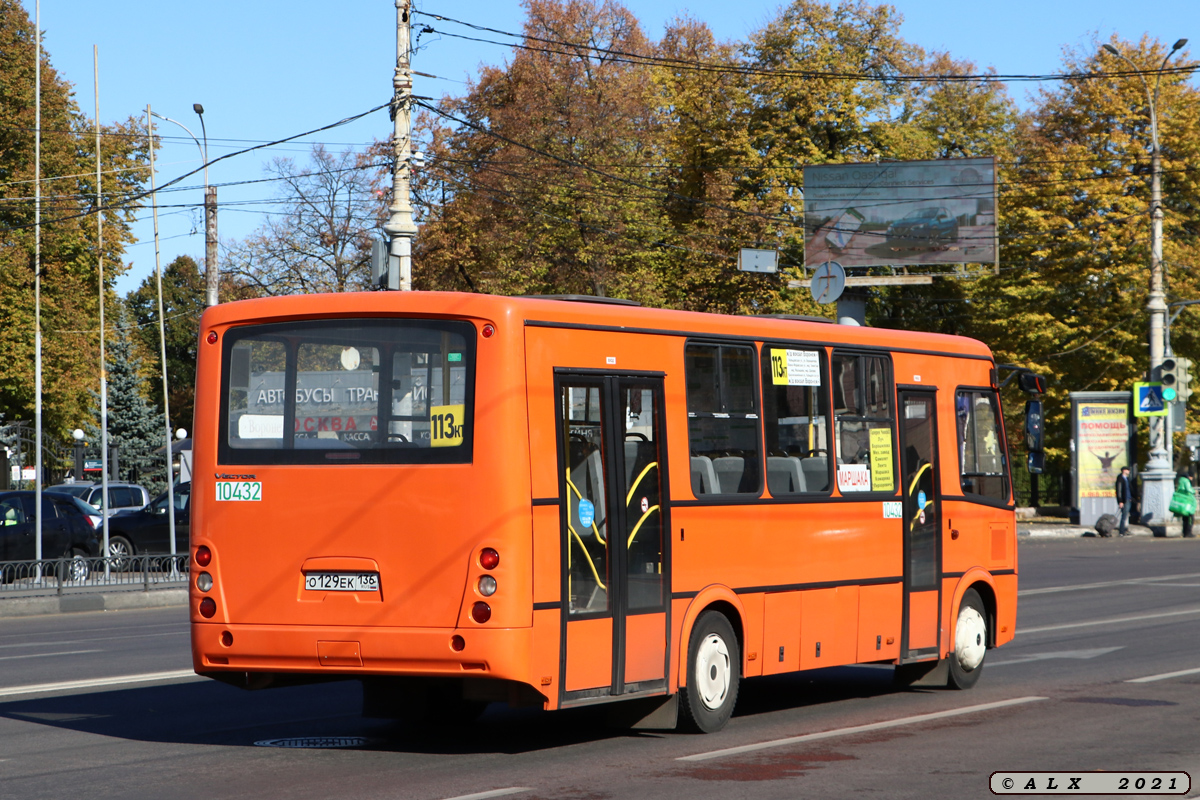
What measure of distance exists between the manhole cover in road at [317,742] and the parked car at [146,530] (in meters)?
23.1

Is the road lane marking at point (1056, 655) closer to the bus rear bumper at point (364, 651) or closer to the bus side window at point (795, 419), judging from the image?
the bus side window at point (795, 419)

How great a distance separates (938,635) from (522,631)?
16.5ft

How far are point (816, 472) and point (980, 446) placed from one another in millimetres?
2713

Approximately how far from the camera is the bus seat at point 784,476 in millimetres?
10969

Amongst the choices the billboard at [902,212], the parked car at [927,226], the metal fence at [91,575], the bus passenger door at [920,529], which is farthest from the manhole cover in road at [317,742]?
the parked car at [927,226]

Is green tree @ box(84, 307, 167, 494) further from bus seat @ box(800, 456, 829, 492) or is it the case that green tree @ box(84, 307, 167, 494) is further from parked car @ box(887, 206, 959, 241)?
bus seat @ box(800, 456, 829, 492)

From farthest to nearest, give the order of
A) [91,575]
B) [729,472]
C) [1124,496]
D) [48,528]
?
[1124,496] < [48,528] < [91,575] < [729,472]

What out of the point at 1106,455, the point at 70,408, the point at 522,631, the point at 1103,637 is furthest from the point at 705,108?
the point at 522,631

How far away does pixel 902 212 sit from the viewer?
149ft

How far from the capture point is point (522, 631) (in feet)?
28.7

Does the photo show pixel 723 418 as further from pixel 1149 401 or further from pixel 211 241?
pixel 1149 401

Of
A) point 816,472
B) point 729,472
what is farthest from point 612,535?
point 816,472

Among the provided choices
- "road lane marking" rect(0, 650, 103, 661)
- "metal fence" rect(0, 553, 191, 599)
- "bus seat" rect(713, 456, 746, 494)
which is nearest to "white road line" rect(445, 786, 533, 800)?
"bus seat" rect(713, 456, 746, 494)

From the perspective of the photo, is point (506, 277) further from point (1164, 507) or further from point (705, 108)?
point (1164, 507)
